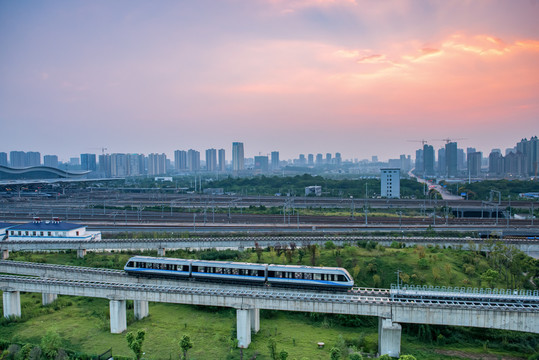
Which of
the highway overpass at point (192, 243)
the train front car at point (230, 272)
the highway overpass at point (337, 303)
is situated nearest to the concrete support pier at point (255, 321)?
the highway overpass at point (337, 303)

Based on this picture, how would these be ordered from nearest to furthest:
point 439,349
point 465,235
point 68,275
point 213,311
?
1. point 439,349
2. point 213,311
3. point 68,275
4. point 465,235

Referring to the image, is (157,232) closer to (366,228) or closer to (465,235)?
(366,228)

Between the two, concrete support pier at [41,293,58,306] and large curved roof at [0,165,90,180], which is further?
large curved roof at [0,165,90,180]

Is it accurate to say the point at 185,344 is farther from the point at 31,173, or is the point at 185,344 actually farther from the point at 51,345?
the point at 31,173

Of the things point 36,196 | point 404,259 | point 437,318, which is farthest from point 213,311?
point 36,196

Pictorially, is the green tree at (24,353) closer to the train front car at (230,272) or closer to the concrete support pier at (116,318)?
the concrete support pier at (116,318)

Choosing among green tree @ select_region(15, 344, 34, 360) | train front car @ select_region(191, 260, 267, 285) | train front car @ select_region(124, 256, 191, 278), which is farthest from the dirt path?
green tree @ select_region(15, 344, 34, 360)

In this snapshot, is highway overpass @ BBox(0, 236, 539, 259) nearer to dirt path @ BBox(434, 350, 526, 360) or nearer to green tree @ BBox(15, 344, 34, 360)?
dirt path @ BBox(434, 350, 526, 360)
